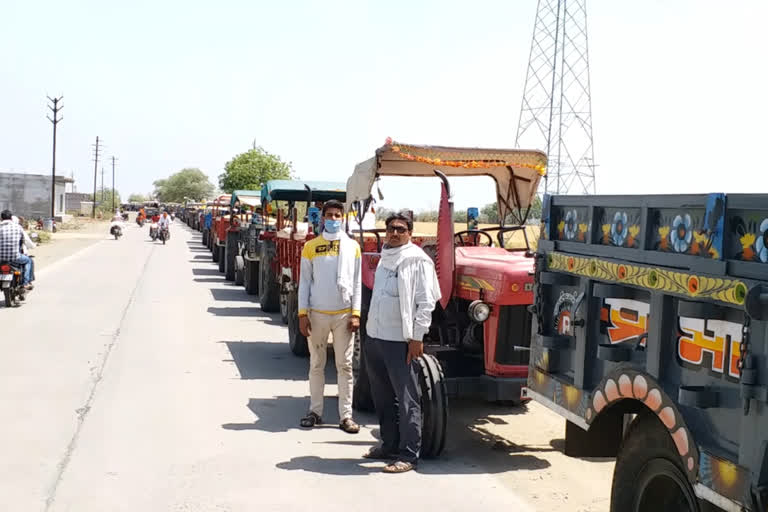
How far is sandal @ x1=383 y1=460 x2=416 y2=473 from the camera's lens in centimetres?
642

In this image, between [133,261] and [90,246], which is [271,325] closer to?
[133,261]

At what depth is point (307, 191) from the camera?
15.4 metres

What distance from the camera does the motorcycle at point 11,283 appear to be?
1517 centimetres

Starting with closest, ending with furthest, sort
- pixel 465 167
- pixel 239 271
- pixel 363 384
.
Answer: pixel 363 384
pixel 465 167
pixel 239 271

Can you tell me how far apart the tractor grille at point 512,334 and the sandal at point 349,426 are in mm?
1358

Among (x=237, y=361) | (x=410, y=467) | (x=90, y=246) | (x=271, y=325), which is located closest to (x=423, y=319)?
(x=410, y=467)

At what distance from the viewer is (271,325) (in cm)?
1477

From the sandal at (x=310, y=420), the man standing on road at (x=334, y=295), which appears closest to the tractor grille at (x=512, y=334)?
the man standing on road at (x=334, y=295)

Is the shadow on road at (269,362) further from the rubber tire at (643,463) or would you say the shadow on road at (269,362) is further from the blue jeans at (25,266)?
the rubber tire at (643,463)

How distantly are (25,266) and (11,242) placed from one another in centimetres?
58

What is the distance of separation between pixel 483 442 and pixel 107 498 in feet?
10.5

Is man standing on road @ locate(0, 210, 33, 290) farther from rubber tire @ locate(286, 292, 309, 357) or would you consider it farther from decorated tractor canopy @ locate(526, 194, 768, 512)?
decorated tractor canopy @ locate(526, 194, 768, 512)

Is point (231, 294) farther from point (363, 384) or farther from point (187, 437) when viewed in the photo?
point (187, 437)

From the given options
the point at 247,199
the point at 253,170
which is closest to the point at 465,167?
the point at 247,199
